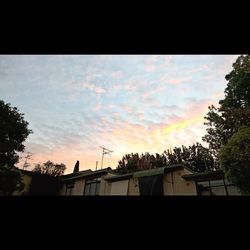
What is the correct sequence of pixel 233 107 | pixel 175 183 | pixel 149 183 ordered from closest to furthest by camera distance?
pixel 233 107
pixel 175 183
pixel 149 183

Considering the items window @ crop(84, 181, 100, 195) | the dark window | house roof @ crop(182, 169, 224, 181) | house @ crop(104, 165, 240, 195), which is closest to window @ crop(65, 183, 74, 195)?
window @ crop(84, 181, 100, 195)

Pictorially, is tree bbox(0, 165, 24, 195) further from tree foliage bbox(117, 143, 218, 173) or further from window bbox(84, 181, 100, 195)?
tree foliage bbox(117, 143, 218, 173)

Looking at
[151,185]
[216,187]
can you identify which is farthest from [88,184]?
[216,187]

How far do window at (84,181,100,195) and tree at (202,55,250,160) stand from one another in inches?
341

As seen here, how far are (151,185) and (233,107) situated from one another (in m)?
6.35

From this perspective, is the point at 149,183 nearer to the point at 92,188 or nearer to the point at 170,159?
the point at 92,188

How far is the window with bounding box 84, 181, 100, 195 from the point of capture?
14.8 metres

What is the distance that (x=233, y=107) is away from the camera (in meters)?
10.2

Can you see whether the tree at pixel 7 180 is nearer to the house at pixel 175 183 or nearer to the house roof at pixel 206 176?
the house at pixel 175 183

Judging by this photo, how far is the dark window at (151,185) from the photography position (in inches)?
474
